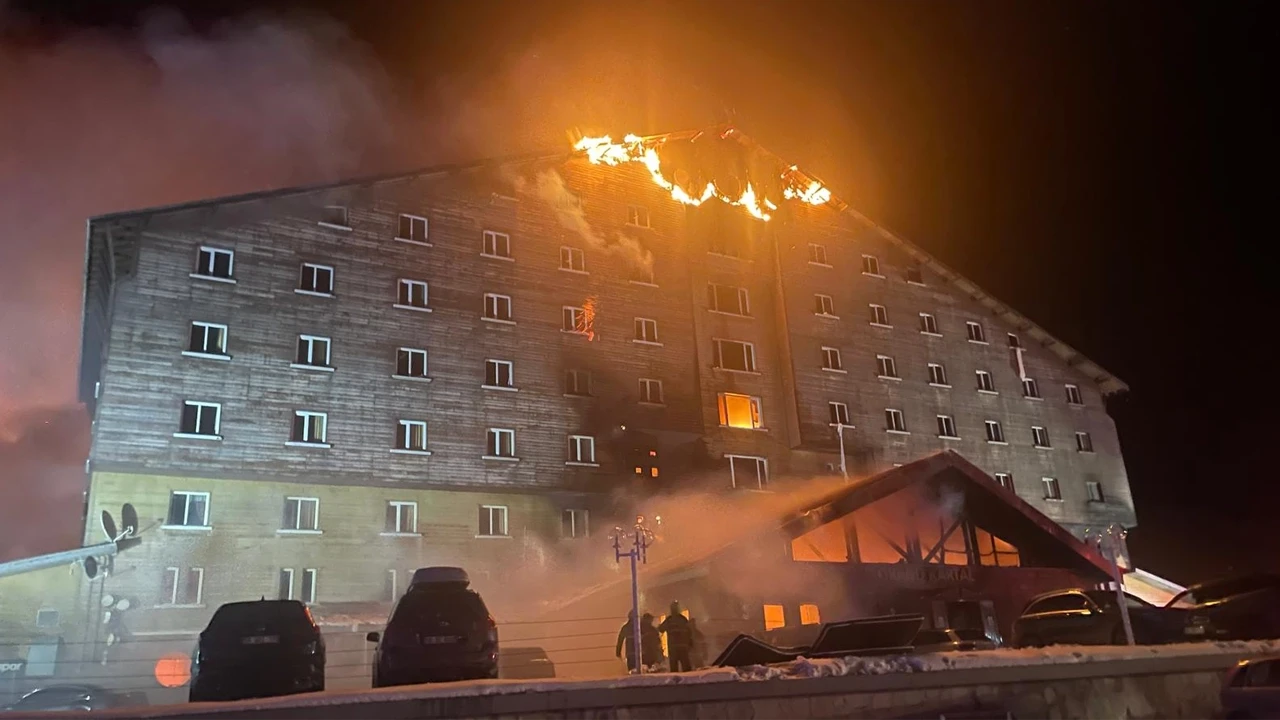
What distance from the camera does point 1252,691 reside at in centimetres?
1027

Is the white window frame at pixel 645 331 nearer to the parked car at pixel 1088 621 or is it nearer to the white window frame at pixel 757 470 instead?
the white window frame at pixel 757 470

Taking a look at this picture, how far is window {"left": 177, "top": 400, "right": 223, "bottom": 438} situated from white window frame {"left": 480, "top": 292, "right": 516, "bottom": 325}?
10.3 meters

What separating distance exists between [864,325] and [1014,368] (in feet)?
33.2

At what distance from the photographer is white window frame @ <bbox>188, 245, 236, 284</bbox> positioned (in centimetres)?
2898

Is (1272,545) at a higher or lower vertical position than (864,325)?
lower

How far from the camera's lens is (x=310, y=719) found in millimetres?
7480

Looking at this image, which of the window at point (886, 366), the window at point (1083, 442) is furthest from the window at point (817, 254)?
the window at point (1083, 442)

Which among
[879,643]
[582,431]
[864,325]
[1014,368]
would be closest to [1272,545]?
[1014,368]

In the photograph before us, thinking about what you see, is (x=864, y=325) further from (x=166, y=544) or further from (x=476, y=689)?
(x=476, y=689)

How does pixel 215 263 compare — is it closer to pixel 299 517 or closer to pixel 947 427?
pixel 299 517

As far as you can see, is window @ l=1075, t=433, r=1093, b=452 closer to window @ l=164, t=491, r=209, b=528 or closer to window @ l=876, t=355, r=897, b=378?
window @ l=876, t=355, r=897, b=378

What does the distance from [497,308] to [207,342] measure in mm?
10679

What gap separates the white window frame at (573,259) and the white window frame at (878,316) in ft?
51.9

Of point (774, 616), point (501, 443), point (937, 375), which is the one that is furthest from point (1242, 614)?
point (937, 375)
